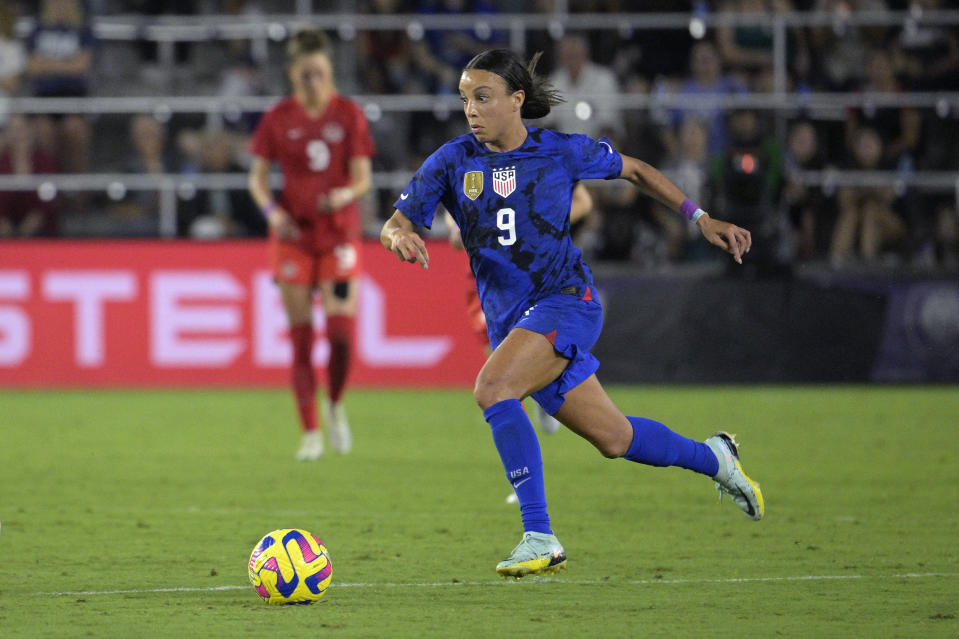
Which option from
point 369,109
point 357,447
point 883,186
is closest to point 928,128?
point 883,186

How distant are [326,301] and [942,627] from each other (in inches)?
248

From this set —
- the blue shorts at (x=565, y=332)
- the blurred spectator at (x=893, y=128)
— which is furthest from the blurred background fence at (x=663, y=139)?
the blue shorts at (x=565, y=332)

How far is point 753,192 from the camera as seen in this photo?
14.7 metres

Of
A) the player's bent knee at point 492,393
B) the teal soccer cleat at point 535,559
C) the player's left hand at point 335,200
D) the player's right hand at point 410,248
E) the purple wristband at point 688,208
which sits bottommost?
the teal soccer cleat at point 535,559

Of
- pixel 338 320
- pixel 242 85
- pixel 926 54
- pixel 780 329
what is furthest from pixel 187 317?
pixel 926 54

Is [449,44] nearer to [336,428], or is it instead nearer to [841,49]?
[841,49]

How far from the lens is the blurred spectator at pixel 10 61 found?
1639 cm

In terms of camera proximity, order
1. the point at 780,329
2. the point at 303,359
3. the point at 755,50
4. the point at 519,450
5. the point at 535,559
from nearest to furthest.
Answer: the point at 535,559 < the point at 519,450 < the point at 303,359 < the point at 780,329 < the point at 755,50

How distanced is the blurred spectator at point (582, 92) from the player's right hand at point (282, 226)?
18.8 feet

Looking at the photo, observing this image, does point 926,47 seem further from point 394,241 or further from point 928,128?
point 394,241

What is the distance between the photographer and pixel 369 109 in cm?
1591

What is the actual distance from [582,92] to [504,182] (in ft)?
34.0

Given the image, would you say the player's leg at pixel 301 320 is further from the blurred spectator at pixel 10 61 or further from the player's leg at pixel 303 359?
the blurred spectator at pixel 10 61

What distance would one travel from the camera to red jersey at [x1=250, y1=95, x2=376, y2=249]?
10.4 metres
